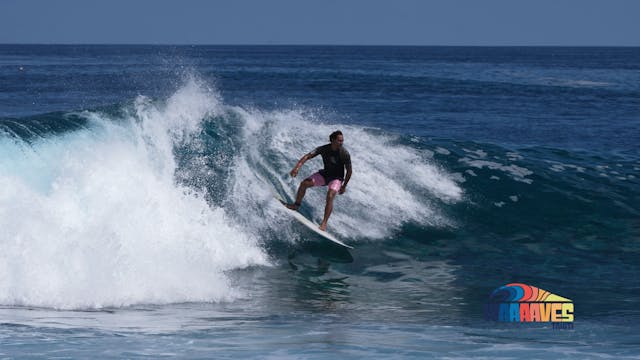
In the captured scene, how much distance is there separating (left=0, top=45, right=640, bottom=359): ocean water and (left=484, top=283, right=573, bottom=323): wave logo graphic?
0.20 m

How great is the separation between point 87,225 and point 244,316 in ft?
9.43

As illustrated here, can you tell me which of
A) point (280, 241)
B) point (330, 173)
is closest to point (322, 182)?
point (330, 173)

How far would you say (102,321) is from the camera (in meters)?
8.95

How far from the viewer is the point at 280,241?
13930 mm

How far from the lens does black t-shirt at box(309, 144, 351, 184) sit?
538 inches

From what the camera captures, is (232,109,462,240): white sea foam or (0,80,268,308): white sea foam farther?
(232,109,462,240): white sea foam

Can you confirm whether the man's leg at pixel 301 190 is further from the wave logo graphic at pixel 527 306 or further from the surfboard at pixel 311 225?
the wave logo graphic at pixel 527 306

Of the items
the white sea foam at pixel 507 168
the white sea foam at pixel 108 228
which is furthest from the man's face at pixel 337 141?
the white sea foam at pixel 507 168

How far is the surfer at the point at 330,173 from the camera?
1364cm

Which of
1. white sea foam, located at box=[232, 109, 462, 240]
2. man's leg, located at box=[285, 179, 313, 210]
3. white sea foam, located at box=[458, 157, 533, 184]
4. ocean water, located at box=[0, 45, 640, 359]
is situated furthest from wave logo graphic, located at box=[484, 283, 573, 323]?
white sea foam, located at box=[458, 157, 533, 184]

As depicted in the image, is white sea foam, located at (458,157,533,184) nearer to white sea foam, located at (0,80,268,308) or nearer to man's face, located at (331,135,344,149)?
man's face, located at (331,135,344,149)

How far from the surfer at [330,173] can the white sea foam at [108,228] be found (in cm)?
125

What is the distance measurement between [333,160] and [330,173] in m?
0.24

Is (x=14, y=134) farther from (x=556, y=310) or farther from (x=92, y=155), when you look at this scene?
(x=556, y=310)
